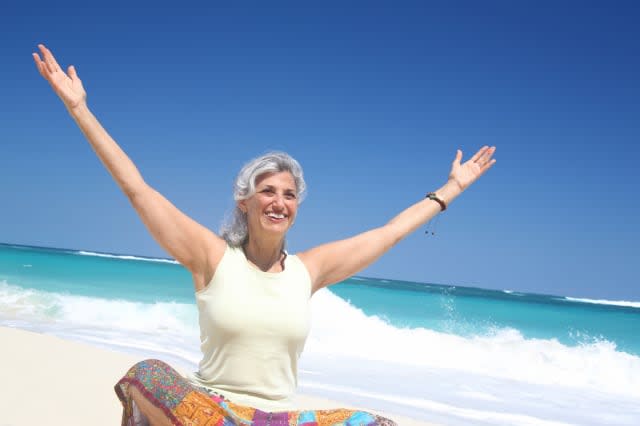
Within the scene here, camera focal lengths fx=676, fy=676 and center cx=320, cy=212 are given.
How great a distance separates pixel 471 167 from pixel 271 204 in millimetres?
1413

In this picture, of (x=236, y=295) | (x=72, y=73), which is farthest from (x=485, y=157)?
(x=72, y=73)

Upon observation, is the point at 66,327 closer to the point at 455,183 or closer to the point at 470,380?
the point at 470,380

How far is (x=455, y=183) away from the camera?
3.62m

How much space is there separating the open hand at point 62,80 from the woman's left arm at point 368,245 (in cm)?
113

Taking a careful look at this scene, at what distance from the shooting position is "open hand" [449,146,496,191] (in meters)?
3.64

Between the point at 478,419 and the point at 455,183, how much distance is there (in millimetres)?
3817

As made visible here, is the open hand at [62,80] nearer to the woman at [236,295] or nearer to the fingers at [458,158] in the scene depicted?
the woman at [236,295]

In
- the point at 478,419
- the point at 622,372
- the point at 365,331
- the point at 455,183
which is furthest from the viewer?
the point at 365,331

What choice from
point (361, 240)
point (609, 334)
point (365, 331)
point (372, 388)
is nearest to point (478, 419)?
point (372, 388)

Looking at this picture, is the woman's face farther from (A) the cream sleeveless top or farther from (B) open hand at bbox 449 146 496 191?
(B) open hand at bbox 449 146 496 191

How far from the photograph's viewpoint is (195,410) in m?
2.34

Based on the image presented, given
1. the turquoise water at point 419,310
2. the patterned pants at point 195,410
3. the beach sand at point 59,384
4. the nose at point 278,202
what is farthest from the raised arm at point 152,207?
the turquoise water at point 419,310

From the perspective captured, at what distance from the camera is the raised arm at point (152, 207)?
8.33 ft

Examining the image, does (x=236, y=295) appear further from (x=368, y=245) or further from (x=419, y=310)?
(x=419, y=310)
